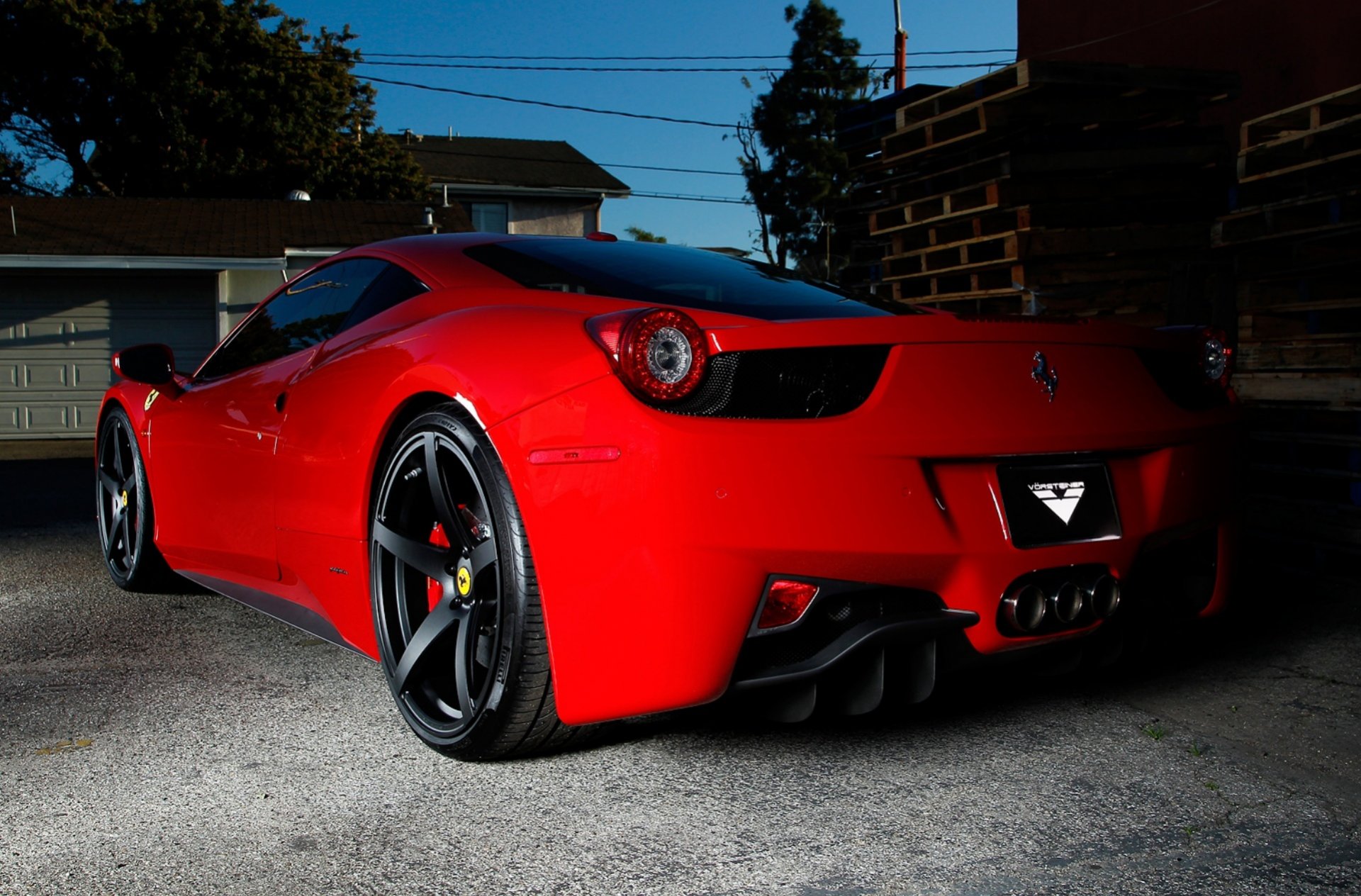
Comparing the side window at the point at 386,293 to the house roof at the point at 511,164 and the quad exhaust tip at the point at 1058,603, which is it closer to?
the quad exhaust tip at the point at 1058,603

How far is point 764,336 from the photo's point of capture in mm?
2371

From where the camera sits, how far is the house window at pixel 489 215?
34781 mm

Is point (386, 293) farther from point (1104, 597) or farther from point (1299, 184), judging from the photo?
point (1299, 184)

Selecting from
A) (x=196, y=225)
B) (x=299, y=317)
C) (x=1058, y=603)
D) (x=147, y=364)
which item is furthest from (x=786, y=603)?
(x=196, y=225)

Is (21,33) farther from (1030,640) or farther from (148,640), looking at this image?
(1030,640)

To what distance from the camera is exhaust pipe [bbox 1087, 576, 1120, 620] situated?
257 cm

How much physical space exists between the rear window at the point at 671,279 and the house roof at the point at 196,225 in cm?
1420

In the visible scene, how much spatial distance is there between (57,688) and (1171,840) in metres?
2.90

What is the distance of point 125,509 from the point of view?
4.76 metres

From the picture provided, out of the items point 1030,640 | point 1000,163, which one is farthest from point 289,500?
point 1000,163

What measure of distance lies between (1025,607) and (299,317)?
2416mm

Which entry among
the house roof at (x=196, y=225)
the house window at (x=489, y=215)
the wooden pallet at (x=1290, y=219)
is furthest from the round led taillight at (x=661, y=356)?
the house window at (x=489, y=215)

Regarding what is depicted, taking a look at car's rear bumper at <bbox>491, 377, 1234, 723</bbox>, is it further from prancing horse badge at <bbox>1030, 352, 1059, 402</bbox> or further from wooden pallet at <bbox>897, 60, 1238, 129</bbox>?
wooden pallet at <bbox>897, 60, 1238, 129</bbox>

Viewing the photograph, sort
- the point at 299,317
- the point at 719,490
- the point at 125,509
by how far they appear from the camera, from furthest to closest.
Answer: the point at 125,509 < the point at 299,317 < the point at 719,490
